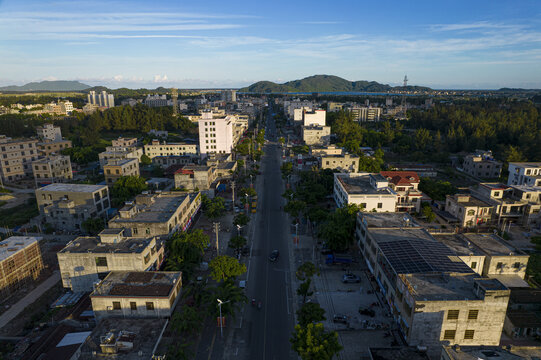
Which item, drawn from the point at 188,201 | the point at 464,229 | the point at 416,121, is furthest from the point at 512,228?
the point at 416,121

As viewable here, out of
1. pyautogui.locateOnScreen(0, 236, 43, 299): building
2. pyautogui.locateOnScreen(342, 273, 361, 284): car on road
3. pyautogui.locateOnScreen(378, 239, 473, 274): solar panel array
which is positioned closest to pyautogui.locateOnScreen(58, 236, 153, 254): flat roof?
pyautogui.locateOnScreen(0, 236, 43, 299): building

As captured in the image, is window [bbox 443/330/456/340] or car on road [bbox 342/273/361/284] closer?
window [bbox 443/330/456/340]

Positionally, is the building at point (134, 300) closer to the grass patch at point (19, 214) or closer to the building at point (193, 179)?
the building at point (193, 179)

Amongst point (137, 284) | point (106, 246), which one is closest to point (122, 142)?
point (106, 246)

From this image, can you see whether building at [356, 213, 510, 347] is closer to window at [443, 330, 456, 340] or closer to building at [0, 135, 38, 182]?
window at [443, 330, 456, 340]

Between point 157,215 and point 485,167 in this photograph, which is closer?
point 157,215

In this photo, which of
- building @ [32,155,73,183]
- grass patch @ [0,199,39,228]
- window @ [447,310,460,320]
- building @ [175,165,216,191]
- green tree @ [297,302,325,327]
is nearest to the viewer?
window @ [447,310,460,320]

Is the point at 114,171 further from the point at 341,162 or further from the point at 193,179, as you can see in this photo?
the point at 341,162
